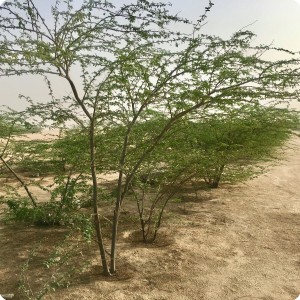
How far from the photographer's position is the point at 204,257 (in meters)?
4.84

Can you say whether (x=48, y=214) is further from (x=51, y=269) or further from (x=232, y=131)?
(x=232, y=131)

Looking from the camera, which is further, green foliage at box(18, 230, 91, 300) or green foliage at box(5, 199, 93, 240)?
green foliage at box(5, 199, 93, 240)

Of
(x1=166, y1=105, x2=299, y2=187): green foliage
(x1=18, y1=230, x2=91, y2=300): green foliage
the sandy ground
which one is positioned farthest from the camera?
(x1=166, y1=105, x2=299, y2=187): green foliage

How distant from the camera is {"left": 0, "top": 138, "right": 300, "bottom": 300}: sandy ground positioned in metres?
4.01

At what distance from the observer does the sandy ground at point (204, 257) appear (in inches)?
158

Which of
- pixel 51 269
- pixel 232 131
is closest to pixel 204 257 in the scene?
pixel 51 269

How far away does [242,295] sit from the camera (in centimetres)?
396

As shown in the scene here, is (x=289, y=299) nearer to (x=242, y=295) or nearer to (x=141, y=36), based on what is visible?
(x=242, y=295)

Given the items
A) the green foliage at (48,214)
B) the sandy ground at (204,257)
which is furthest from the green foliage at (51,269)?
the green foliage at (48,214)

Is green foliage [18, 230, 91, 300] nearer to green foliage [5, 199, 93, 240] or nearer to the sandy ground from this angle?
the sandy ground

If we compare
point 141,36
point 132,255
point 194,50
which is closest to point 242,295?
point 132,255

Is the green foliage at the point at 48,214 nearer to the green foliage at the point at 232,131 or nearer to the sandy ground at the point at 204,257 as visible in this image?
the sandy ground at the point at 204,257

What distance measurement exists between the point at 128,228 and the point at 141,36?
10.9ft

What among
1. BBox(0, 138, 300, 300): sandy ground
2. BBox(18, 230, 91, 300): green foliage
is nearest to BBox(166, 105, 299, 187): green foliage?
BBox(0, 138, 300, 300): sandy ground
